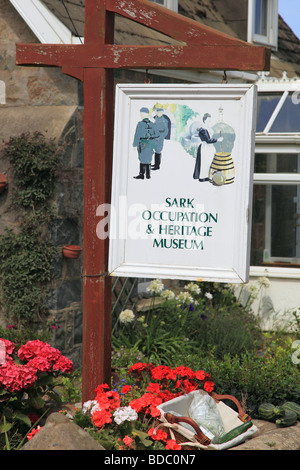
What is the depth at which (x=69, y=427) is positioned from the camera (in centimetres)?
344

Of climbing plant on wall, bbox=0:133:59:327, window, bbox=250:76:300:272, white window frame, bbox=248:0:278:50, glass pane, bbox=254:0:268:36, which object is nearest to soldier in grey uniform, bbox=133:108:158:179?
climbing plant on wall, bbox=0:133:59:327

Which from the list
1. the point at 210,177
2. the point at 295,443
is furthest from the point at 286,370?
the point at 210,177

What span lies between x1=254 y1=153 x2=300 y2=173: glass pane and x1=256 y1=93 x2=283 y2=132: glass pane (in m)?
0.36

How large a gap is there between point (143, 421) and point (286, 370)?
183 cm

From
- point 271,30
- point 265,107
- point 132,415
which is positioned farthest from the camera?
point 271,30

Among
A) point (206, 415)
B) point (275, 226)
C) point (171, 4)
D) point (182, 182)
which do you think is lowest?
point (206, 415)

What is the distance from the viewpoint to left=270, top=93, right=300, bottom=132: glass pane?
7.87 m

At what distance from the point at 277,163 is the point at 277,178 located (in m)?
0.22

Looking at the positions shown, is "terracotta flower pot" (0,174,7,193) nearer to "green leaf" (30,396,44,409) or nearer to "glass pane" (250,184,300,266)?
"green leaf" (30,396,44,409)

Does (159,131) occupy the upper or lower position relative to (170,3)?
lower

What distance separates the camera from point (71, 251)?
595 centimetres

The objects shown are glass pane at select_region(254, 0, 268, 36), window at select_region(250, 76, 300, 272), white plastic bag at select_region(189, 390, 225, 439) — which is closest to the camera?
white plastic bag at select_region(189, 390, 225, 439)

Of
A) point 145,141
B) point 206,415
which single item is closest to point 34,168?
point 145,141

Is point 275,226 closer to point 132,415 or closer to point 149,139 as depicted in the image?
point 149,139
